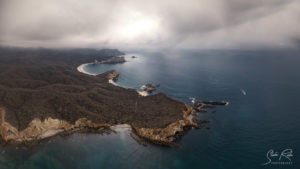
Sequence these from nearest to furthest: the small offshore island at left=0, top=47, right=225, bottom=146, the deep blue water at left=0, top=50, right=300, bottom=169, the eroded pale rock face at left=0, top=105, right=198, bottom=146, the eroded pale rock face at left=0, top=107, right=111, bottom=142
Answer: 1. the deep blue water at left=0, top=50, right=300, bottom=169
2. the eroded pale rock face at left=0, top=107, right=111, bottom=142
3. the eroded pale rock face at left=0, top=105, right=198, bottom=146
4. the small offshore island at left=0, top=47, right=225, bottom=146

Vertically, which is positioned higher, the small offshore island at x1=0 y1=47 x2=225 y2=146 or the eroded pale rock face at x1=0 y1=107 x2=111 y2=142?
the small offshore island at x1=0 y1=47 x2=225 y2=146

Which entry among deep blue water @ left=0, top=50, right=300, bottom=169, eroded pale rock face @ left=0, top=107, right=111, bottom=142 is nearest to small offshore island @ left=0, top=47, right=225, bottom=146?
eroded pale rock face @ left=0, top=107, right=111, bottom=142

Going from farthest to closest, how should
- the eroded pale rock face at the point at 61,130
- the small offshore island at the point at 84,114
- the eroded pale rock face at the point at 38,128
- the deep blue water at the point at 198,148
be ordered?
the small offshore island at the point at 84,114 < the eroded pale rock face at the point at 61,130 < the eroded pale rock face at the point at 38,128 < the deep blue water at the point at 198,148

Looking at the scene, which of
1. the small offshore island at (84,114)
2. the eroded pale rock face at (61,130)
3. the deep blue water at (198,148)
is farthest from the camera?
the small offshore island at (84,114)

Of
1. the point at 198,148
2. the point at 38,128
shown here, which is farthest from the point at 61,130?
the point at 198,148

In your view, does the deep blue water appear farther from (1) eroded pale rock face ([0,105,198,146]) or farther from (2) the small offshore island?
(2) the small offshore island

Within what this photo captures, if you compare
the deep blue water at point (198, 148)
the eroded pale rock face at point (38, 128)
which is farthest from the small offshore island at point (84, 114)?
the deep blue water at point (198, 148)

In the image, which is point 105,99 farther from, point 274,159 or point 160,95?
point 274,159

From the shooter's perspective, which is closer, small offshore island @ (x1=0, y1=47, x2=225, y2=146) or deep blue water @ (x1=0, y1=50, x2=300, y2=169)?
deep blue water @ (x1=0, y1=50, x2=300, y2=169)

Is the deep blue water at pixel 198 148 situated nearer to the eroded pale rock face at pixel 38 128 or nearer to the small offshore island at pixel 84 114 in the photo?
the eroded pale rock face at pixel 38 128

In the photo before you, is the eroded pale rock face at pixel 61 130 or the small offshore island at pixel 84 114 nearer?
the eroded pale rock face at pixel 61 130

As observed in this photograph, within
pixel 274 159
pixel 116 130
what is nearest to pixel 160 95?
pixel 116 130
